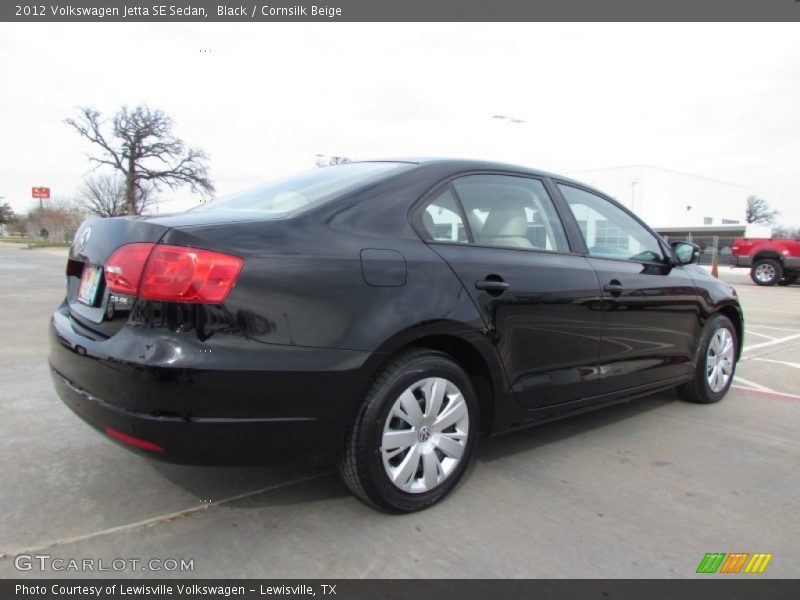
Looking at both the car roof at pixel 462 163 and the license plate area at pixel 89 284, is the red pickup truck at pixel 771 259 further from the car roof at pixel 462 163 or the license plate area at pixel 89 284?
the license plate area at pixel 89 284

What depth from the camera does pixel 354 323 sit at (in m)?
2.29

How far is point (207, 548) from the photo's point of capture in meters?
2.25

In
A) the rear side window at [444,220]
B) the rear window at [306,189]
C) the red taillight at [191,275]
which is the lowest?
the red taillight at [191,275]

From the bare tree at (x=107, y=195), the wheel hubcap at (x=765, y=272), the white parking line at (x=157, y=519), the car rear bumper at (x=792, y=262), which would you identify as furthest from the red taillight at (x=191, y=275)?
the bare tree at (x=107, y=195)

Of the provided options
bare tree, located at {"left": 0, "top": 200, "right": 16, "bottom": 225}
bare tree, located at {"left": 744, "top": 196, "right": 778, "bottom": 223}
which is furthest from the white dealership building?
bare tree, located at {"left": 0, "top": 200, "right": 16, "bottom": 225}

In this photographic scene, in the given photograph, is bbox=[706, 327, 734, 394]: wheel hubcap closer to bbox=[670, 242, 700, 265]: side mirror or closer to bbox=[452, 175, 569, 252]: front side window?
bbox=[670, 242, 700, 265]: side mirror


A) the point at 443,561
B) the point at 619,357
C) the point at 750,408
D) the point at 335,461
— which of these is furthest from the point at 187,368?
the point at 750,408

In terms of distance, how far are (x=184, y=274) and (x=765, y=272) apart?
66.7 ft

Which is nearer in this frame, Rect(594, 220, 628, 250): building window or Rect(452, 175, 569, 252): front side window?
Rect(452, 175, 569, 252): front side window

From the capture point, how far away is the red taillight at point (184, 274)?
2.09 m

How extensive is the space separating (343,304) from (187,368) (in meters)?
0.62

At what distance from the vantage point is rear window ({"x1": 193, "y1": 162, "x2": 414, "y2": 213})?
8.75ft

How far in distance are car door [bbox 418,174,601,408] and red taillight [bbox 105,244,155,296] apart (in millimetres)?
1194

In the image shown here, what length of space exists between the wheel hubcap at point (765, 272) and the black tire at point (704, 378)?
1630cm
